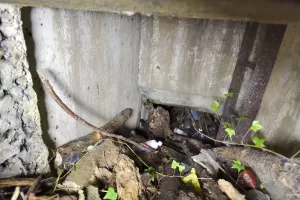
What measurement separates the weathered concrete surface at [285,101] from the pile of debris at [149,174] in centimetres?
56

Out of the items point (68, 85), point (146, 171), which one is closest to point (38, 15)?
point (68, 85)

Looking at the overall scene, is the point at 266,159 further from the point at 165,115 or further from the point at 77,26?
the point at 77,26

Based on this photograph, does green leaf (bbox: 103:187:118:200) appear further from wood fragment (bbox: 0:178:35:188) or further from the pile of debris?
wood fragment (bbox: 0:178:35:188)

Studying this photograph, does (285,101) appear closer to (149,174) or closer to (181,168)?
(181,168)

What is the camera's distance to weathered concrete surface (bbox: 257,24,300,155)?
6.27 ft

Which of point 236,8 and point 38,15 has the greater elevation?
point 236,8

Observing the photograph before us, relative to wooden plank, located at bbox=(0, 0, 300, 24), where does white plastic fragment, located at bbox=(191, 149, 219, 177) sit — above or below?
below

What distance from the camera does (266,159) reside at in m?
1.67

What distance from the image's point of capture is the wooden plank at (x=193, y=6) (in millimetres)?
1042

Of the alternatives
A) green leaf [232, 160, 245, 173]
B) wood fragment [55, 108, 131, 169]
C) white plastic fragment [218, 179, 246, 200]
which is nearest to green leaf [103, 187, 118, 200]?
wood fragment [55, 108, 131, 169]

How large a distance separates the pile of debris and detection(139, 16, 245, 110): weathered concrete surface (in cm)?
62

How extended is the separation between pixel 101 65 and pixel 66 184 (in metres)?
0.94

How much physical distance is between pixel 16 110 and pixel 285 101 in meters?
2.15

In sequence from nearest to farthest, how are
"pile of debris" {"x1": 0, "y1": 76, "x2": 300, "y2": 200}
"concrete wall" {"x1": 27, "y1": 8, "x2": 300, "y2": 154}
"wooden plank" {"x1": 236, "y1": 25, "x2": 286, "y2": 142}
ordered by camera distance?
1. "pile of debris" {"x1": 0, "y1": 76, "x2": 300, "y2": 200}
2. "concrete wall" {"x1": 27, "y1": 8, "x2": 300, "y2": 154}
3. "wooden plank" {"x1": 236, "y1": 25, "x2": 286, "y2": 142}
